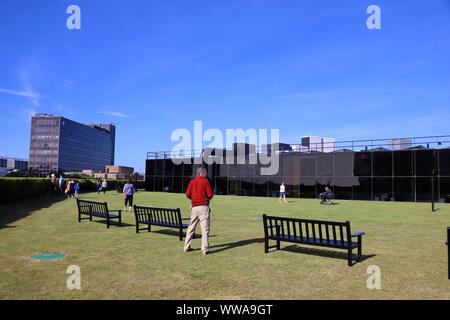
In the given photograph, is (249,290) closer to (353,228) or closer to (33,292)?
(33,292)

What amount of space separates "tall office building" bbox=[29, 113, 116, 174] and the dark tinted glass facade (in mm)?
97615

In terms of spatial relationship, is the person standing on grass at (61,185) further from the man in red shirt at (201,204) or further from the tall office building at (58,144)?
the tall office building at (58,144)

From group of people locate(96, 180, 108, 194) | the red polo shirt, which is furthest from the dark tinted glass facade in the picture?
the red polo shirt

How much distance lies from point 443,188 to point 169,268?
1249 inches

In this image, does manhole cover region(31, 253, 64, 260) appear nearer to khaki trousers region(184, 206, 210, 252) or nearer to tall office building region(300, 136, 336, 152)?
khaki trousers region(184, 206, 210, 252)

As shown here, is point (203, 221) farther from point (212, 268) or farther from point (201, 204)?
point (212, 268)

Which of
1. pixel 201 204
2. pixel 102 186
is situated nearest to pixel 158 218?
pixel 201 204

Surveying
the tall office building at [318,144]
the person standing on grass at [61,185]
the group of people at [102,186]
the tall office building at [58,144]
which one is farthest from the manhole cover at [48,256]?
the tall office building at [58,144]

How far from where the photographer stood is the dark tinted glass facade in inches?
1331

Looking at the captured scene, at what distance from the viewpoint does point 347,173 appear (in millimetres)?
38000

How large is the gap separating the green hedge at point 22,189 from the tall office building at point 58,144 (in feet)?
327

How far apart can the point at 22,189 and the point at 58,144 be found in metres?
122

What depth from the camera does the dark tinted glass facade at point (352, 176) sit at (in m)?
33.8
